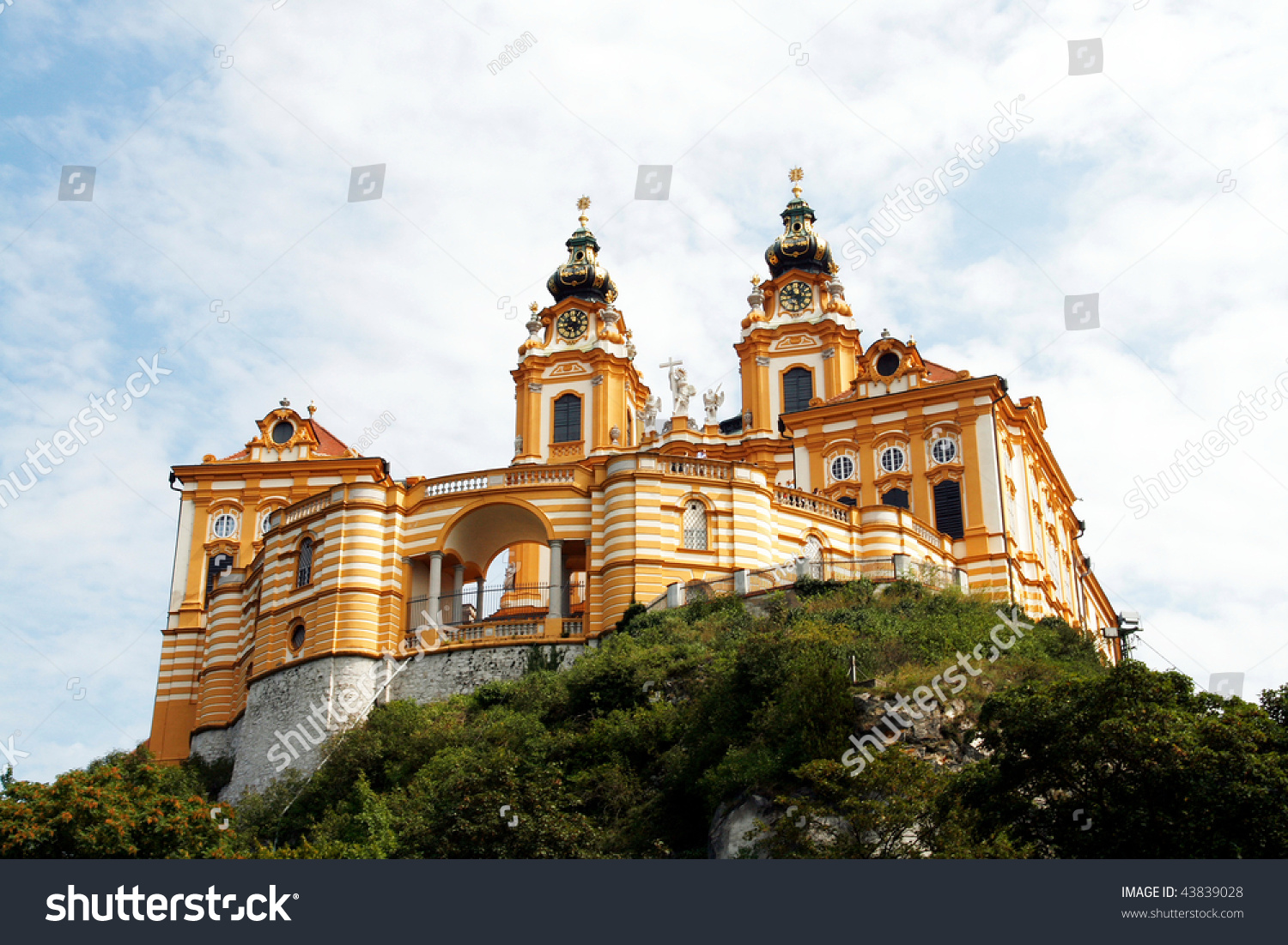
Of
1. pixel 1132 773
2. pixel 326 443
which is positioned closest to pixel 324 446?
pixel 326 443

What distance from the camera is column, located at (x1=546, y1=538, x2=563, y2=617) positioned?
46.4 m

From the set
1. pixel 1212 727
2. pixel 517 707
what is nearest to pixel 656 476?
pixel 517 707

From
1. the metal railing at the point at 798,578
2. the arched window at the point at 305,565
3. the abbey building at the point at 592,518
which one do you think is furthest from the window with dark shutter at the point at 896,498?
the arched window at the point at 305,565

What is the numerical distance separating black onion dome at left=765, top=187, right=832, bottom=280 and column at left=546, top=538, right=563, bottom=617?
28.7m

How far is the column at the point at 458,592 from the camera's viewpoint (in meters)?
47.3

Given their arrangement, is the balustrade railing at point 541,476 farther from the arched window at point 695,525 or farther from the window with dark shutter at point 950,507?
the window with dark shutter at point 950,507

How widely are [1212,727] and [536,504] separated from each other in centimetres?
2709

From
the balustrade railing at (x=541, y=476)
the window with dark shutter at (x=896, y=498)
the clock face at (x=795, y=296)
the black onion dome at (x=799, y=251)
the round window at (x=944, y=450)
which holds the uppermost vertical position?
the black onion dome at (x=799, y=251)

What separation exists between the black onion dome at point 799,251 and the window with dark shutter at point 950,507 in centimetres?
1854

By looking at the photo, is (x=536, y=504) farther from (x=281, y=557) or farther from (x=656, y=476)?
(x=281, y=557)

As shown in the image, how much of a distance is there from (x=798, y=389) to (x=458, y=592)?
2459 cm

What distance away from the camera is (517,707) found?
134ft

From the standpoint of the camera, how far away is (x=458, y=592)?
4838 cm

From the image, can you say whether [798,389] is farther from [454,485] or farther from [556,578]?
[454,485]
